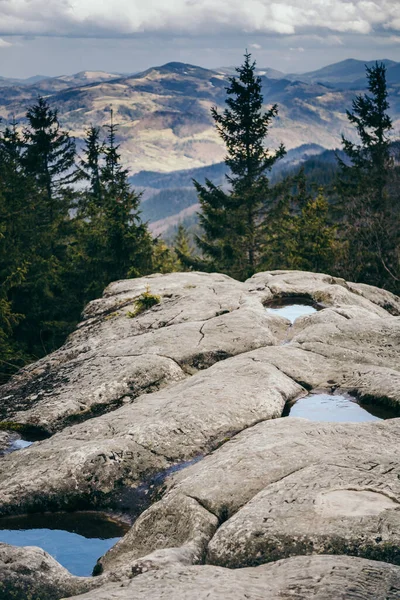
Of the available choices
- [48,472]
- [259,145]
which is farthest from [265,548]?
[259,145]

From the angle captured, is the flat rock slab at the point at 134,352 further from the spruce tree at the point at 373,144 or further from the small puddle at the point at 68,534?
the spruce tree at the point at 373,144

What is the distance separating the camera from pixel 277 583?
5.79 metres

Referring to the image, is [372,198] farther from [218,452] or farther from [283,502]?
[283,502]

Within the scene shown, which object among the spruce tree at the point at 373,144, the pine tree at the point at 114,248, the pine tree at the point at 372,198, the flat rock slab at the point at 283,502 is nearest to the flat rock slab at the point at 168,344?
the flat rock slab at the point at 283,502

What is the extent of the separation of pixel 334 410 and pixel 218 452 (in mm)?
3434

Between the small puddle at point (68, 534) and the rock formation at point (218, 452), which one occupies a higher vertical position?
the rock formation at point (218, 452)

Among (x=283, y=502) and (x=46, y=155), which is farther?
(x=46, y=155)

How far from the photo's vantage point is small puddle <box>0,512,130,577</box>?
8.41m

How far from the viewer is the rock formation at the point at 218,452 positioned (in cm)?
634

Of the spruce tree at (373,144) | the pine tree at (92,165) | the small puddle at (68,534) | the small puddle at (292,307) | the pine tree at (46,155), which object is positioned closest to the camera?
the small puddle at (68,534)

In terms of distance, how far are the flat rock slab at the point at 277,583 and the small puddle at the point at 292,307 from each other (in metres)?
12.6

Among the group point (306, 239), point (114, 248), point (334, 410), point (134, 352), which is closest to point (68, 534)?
point (334, 410)

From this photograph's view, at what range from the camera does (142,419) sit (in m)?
10.8

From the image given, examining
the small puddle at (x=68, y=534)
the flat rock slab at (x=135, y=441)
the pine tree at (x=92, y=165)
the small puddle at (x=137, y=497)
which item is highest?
the pine tree at (x=92, y=165)
